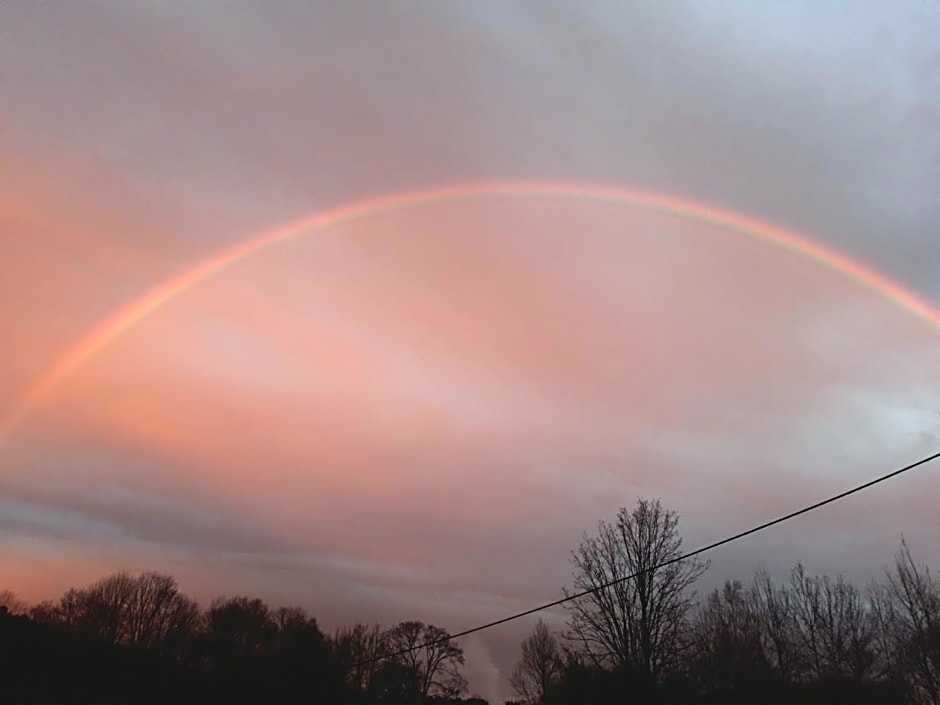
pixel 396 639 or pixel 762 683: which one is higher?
pixel 396 639

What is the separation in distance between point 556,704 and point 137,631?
4460 centimetres

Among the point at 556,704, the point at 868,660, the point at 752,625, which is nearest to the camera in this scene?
the point at 556,704

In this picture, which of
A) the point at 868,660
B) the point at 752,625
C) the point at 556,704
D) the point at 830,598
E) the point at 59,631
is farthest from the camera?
the point at 752,625

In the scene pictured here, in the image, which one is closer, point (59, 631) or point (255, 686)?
point (59, 631)

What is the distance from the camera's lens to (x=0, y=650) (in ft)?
73.2

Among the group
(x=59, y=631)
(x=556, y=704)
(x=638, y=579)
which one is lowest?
(x=556, y=704)

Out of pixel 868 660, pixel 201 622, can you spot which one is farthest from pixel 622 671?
pixel 201 622

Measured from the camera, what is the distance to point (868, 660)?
1962 inches

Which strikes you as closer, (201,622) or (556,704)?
(556,704)

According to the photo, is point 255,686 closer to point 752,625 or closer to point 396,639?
point 752,625

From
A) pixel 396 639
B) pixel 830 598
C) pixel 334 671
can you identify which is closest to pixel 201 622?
pixel 396 639

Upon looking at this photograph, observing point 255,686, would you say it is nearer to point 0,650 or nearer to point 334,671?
point 334,671

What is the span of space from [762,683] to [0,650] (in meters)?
36.2

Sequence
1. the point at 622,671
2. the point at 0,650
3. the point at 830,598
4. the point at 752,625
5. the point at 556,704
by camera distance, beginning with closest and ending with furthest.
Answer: the point at 0,650 < the point at 622,671 < the point at 556,704 < the point at 830,598 < the point at 752,625
